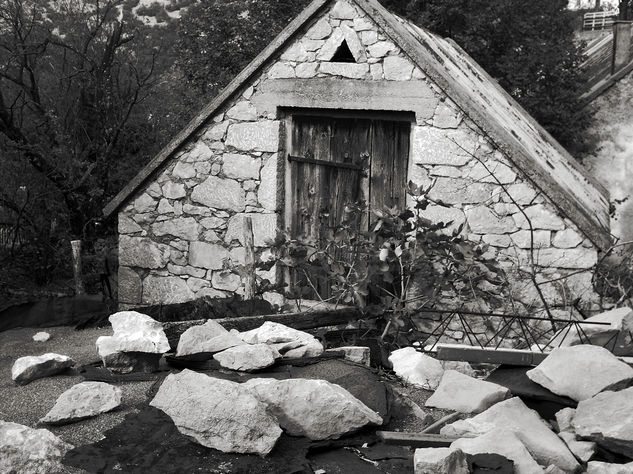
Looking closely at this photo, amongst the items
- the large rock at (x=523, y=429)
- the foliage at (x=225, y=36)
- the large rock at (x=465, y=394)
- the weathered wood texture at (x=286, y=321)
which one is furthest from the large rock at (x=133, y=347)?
the foliage at (x=225, y=36)

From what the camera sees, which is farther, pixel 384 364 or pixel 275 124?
pixel 275 124

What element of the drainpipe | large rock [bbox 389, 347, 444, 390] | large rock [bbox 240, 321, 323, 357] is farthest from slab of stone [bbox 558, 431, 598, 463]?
the drainpipe

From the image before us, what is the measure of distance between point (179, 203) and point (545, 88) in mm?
8906

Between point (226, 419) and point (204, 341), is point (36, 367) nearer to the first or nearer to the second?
point (204, 341)

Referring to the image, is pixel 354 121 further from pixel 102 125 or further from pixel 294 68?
pixel 102 125

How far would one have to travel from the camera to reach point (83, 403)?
3.91 meters

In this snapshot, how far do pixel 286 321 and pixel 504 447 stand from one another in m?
2.67

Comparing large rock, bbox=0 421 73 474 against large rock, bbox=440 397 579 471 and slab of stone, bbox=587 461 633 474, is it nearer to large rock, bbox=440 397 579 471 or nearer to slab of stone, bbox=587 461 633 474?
large rock, bbox=440 397 579 471

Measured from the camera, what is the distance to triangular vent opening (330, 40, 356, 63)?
291 inches

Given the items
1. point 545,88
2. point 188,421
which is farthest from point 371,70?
point 545,88

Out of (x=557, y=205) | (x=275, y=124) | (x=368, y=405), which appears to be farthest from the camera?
(x=275, y=124)

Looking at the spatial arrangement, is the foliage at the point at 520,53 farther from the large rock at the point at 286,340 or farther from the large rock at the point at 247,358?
the large rock at the point at 247,358

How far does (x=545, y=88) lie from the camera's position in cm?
1462

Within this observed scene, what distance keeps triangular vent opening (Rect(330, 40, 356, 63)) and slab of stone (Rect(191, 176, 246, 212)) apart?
157cm
